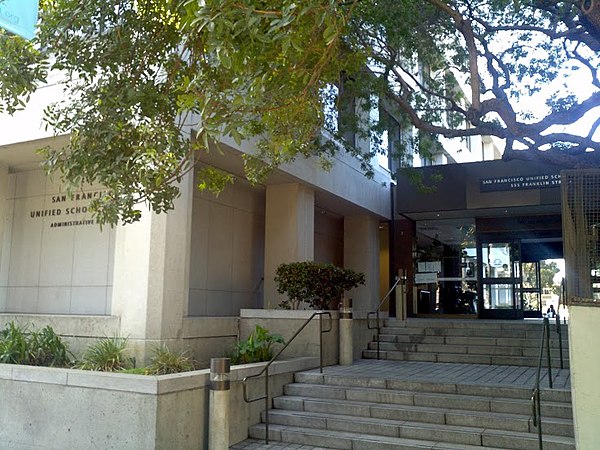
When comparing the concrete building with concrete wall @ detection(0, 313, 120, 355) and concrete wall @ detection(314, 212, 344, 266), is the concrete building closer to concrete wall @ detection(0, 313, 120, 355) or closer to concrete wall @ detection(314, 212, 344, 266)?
concrete wall @ detection(0, 313, 120, 355)

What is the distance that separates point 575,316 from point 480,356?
5.54 meters

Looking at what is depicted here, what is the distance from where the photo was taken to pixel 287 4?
4852 mm

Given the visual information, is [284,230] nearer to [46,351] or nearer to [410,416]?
[46,351]

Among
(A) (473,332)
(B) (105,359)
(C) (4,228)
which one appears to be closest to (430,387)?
(A) (473,332)

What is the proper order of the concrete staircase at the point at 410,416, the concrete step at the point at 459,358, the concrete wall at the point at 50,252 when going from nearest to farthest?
the concrete staircase at the point at 410,416, the concrete step at the point at 459,358, the concrete wall at the point at 50,252

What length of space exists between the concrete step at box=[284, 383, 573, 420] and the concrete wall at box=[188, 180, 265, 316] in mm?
4461

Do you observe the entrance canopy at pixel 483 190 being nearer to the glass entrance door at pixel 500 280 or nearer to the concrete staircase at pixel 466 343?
the glass entrance door at pixel 500 280

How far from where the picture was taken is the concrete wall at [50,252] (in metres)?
11.6

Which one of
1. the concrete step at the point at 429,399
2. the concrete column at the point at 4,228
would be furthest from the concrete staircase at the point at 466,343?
the concrete column at the point at 4,228

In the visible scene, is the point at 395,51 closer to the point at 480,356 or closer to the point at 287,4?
the point at 480,356

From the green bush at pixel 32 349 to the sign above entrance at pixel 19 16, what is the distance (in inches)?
211

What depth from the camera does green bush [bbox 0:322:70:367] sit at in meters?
8.68

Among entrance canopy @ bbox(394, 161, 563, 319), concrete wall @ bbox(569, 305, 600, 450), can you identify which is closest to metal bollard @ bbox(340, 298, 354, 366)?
concrete wall @ bbox(569, 305, 600, 450)

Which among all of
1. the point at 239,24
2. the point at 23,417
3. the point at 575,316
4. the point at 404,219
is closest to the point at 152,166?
the point at 239,24
